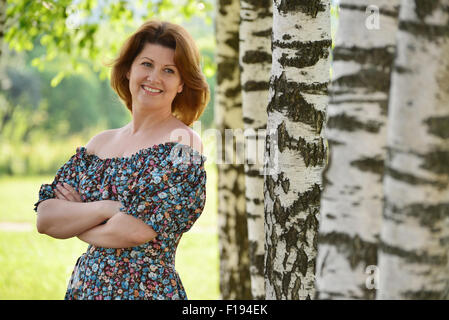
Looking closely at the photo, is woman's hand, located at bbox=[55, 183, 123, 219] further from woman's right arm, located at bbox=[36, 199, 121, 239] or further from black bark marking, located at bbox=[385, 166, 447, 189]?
black bark marking, located at bbox=[385, 166, 447, 189]

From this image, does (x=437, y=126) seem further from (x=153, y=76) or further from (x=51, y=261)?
(x=51, y=261)

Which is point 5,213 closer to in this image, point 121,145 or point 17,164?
point 17,164

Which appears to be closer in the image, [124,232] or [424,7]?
[424,7]

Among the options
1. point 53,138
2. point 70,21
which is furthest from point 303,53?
point 53,138

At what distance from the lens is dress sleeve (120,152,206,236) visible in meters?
2.72

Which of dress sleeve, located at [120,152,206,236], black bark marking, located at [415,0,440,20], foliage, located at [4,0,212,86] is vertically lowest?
dress sleeve, located at [120,152,206,236]

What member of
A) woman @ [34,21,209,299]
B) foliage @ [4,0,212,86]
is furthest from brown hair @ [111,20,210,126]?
foliage @ [4,0,212,86]

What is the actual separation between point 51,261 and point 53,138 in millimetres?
18644

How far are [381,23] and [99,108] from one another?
34282 mm

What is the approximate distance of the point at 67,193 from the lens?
3006mm

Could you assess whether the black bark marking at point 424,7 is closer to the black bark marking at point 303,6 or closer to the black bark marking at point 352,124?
the black bark marking at point 352,124
